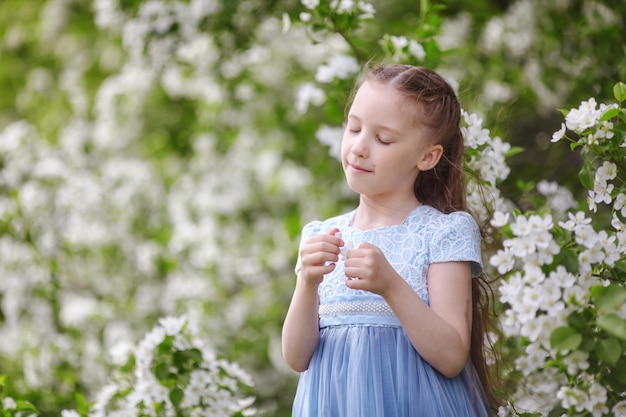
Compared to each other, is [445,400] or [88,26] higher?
[445,400]

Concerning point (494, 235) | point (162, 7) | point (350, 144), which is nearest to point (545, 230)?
point (350, 144)

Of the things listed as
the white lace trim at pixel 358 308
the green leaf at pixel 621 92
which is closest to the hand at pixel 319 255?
the white lace trim at pixel 358 308

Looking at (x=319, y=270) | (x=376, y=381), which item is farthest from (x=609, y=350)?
(x=319, y=270)

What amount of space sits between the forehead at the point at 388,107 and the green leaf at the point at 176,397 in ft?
3.77

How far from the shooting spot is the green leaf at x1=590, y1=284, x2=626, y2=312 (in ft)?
5.24

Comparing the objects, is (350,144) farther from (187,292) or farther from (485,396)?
(187,292)

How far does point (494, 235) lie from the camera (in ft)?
7.75

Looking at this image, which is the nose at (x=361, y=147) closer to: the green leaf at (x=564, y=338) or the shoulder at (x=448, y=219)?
the shoulder at (x=448, y=219)

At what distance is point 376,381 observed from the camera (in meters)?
1.82

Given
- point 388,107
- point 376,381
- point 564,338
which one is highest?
point 388,107

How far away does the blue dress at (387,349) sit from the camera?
1.83 metres

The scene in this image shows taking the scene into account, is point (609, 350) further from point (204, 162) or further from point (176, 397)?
point (204, 162)

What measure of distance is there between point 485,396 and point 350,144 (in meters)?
0.71

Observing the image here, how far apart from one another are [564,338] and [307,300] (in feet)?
1.87
